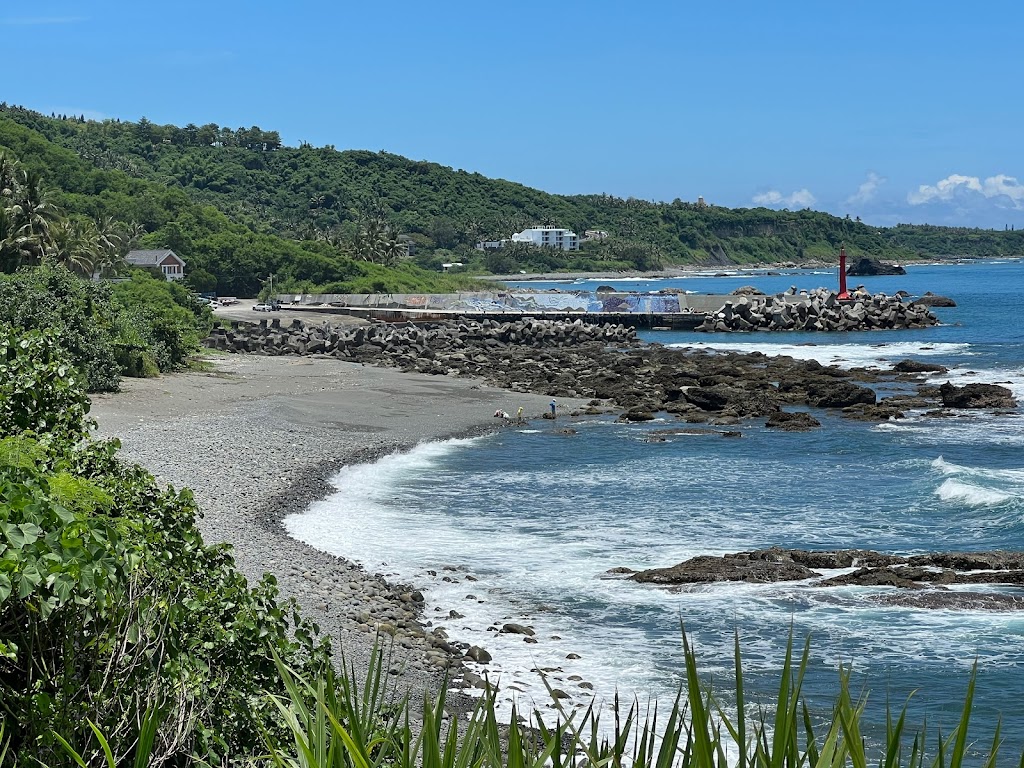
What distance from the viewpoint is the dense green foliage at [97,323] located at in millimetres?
27875

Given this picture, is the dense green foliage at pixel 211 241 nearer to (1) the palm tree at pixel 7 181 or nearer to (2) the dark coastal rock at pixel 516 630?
(1) the palm tree at pixel 7 181

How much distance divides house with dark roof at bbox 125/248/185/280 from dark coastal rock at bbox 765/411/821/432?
51.4 metres

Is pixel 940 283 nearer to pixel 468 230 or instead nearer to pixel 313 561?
pixel 468 230

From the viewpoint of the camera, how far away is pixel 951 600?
14.0m

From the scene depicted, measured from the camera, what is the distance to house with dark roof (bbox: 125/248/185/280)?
73375 mm

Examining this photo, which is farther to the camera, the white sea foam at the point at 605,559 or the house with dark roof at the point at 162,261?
the house with dark roof at the point at 162,261

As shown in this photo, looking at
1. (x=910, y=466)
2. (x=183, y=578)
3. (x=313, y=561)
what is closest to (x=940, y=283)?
(x=910, y=466)

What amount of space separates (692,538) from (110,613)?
1368 centimetres

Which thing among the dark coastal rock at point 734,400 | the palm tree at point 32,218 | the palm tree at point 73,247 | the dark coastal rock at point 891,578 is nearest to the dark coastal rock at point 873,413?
the dark coastal rock at point 734,400

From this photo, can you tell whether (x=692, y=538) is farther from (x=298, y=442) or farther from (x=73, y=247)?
(x=73, y=247)

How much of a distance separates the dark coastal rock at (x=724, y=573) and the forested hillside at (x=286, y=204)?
6636cm

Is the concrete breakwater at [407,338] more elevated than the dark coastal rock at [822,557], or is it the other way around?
the concrete breakwater at [407,338]

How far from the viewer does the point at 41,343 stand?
6.84m

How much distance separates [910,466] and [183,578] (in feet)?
67.5
